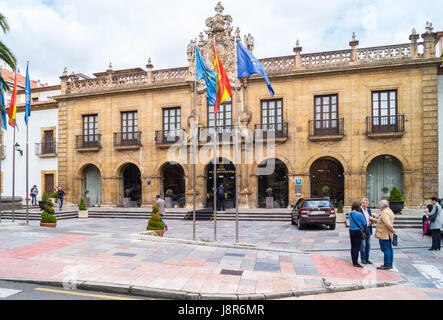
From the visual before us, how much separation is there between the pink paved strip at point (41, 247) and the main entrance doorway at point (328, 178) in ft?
52.9

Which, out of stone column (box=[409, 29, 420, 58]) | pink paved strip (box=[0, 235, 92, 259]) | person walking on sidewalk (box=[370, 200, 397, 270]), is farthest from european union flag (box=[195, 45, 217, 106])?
stone column (box=[409, 29, 420, 58])

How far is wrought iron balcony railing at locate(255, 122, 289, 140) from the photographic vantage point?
80.8 ft

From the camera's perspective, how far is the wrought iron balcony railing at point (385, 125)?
22656 millimetres

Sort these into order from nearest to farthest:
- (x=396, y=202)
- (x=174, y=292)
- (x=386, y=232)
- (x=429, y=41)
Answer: (x=174, y=292) → (x=386, y=232) → (x=396, y=202) → (x=429, y=41)

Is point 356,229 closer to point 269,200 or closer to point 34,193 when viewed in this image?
point 269,200

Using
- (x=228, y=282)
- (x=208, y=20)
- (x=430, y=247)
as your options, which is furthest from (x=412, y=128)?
(x=228, y=282)

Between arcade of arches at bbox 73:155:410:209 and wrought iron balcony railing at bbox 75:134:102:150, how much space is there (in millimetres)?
2267

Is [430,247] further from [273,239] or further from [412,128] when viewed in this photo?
[412,128]

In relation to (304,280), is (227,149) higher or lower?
higher

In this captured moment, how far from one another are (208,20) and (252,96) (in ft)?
21.1

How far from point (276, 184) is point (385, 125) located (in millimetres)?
7967

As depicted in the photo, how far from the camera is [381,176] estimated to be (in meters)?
23.8

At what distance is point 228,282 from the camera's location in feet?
25.7

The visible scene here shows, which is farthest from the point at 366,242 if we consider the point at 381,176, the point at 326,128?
the point at 381,176
